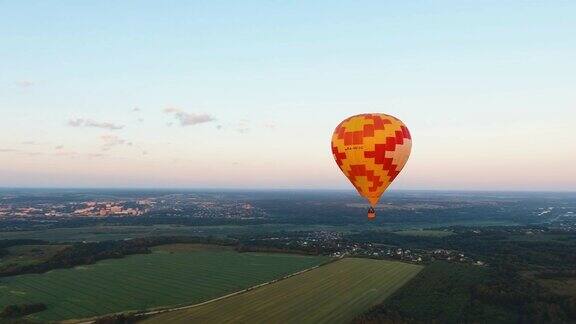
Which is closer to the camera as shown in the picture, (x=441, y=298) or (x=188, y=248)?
(x=441, y=298)

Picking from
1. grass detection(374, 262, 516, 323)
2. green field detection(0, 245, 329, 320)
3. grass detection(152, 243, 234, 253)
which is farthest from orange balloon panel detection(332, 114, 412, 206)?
grass detection(152, 243, 234, 253)

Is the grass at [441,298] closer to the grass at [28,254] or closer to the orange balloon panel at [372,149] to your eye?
the orange balloon panel at [372,149]

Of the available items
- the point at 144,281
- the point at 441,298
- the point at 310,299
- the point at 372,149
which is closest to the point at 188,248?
the point at 144,281

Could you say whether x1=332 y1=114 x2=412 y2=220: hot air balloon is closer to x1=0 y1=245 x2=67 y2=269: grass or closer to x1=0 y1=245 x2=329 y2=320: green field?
x1=0 y1=245 x2=329 y2=320: green field

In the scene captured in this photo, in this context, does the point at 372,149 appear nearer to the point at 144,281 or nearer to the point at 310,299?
the point at 310,299

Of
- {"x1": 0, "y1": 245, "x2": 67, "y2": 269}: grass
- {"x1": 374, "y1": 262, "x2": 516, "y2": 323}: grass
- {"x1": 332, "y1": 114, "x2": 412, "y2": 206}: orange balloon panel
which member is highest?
{"x1": 332, "y1": 114, "x2": 412, "y2": 206}: orange balloon panel

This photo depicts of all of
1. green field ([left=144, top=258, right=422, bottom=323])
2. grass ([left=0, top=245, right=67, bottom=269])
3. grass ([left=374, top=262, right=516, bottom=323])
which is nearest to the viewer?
green field ([left=144, top=258, right=422, bottom=323])
